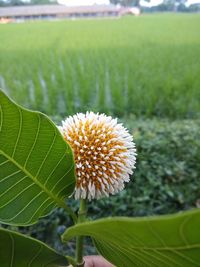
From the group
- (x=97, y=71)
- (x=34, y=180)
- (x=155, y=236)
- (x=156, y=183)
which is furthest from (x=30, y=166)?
(x=97, y=71)

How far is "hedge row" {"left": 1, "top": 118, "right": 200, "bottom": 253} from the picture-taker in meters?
1.57

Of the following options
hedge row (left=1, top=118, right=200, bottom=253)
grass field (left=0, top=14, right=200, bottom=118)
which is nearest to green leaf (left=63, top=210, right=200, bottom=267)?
hedge row (left=1, top=118, right=200, bottom=253)

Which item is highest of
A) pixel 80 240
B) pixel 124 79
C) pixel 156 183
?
pixel 80 240

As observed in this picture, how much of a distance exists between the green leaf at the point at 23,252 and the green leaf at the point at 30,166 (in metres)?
0.04

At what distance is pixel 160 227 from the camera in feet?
0.59

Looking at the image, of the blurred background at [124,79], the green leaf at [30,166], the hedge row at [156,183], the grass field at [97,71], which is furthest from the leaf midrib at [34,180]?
the grass field at [97,71]

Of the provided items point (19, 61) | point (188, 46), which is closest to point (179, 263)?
point (19, 61)

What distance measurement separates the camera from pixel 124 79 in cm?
402

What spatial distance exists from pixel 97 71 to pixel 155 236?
401 cm

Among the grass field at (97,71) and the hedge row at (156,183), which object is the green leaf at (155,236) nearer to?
the hedge row at (156,183)

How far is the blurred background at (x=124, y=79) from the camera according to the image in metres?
1.68

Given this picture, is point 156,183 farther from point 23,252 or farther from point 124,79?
point 124,79

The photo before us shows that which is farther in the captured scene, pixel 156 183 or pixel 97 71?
pixel 97 71

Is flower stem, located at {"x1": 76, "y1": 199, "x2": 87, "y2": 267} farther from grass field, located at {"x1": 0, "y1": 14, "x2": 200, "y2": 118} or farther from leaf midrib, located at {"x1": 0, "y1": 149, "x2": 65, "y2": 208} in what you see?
grass field, located at {"x1": 0, "y1": 14, "x2": 200, "y2": 118}
